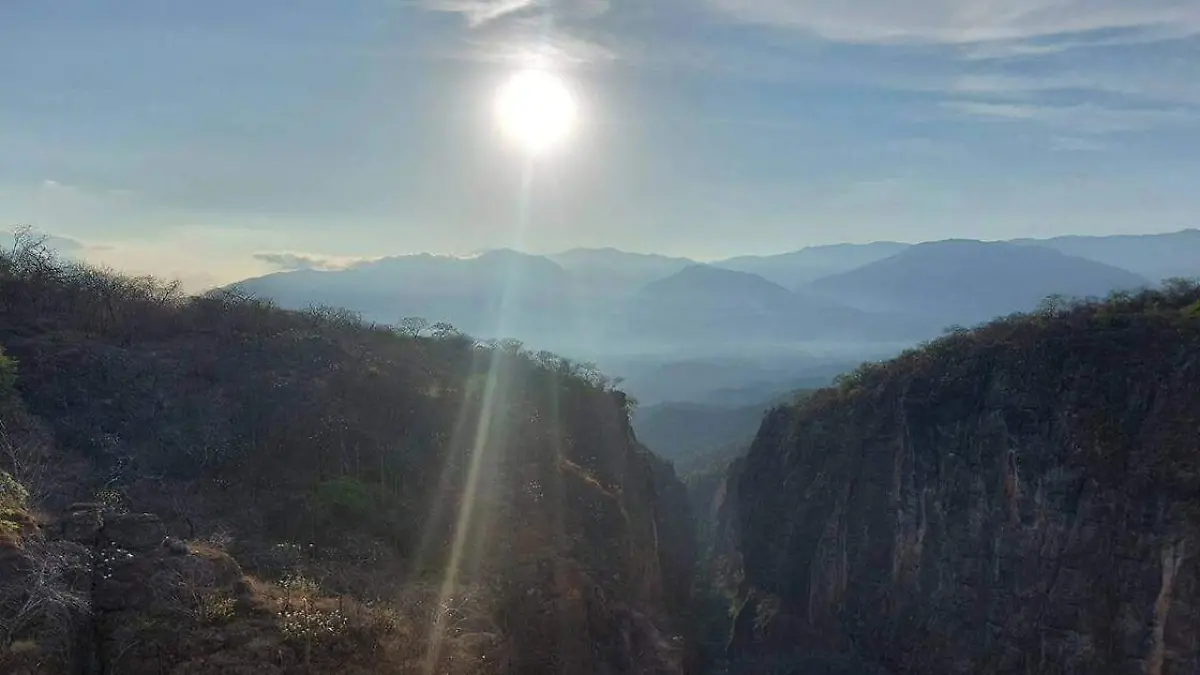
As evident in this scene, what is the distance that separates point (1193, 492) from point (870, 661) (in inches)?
625

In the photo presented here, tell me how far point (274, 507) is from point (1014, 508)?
27151 mm

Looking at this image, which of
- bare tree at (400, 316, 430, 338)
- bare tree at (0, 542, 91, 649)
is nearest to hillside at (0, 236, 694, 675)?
bare tree at (0, 542, 91, 649)

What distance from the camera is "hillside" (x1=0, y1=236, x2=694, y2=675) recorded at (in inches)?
455

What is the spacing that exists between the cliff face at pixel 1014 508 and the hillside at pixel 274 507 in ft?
34.6

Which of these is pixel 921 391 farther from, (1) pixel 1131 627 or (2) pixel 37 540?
(2) pixel 37 540

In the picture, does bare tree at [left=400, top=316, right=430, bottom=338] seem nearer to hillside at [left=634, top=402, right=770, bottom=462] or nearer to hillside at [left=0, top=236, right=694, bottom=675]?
hillside at [left=0, top=236, right=694, bottom=675]

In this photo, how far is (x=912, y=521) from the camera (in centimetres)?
3584

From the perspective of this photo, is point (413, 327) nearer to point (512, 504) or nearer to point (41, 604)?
point (512, 504)

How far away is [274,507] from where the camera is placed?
18453 millimetres

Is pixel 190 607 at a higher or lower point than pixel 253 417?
lower

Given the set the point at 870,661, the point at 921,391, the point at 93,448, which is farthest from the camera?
the point at 921,391

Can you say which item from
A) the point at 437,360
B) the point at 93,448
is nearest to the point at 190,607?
the point at 93,448

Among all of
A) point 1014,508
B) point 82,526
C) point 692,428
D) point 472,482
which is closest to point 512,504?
point 472,482

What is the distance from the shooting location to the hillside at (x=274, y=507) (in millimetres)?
11547
